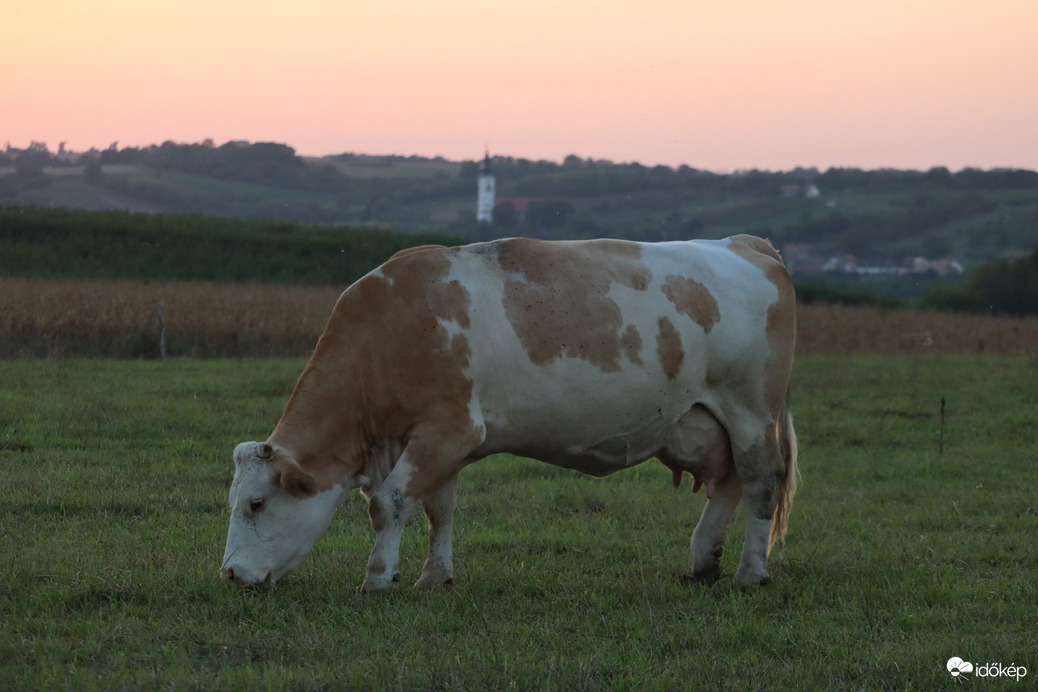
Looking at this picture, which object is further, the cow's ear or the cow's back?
the cow's back

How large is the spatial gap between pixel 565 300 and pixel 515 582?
1.65 meters

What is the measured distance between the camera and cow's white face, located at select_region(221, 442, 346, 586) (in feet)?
19.3

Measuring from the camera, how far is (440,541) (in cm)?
650

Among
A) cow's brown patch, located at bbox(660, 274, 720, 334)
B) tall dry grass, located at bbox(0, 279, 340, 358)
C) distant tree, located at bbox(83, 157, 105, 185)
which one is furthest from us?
distant tree, located at bbox(83, 157, 105, 185)

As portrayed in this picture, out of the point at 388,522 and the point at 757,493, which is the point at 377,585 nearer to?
the point at 388,522

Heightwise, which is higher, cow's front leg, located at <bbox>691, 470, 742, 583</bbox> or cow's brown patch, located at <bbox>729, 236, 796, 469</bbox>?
cow's brown patch, located at <bbox>729, 236, 796, 469</bbox>

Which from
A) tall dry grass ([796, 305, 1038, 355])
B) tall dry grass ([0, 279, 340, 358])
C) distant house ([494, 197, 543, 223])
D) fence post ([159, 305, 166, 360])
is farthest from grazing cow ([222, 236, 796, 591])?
distant house ([494, 197, 543, 223])

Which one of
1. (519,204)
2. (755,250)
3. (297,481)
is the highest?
(755,250)

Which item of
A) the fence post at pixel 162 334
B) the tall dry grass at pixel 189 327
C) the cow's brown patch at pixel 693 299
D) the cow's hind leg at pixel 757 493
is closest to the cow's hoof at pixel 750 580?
the cow's hind leg at pixel 757 493

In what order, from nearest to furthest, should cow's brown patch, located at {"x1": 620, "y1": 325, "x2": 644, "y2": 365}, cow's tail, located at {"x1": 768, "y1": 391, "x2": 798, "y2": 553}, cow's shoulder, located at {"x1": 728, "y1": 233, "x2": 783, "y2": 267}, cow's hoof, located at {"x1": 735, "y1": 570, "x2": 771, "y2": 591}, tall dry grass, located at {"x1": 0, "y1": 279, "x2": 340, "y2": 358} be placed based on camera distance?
cow's brown patch, located at {"x1": 620, "y1": 325, "x2": 644, "y2": 365} < cow's hoof, located at {"x1": 735, "y1": 570, "x2": 771, "y2": 591} < cow's tail, located at {"x1": 768, "y1": 391, "x2": 798, "y2": 553} < cow's shoulder, located at {"x1": 728, "y1": 233, "x2": 783, "y2": 267} < tall dry grass, located at {"x1": 0, "y1": 279, "x2": 340, "y2": 358}

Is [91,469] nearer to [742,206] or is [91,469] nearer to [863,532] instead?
[863,532]

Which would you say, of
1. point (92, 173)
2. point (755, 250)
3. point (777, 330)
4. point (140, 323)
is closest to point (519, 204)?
point (92, 173)

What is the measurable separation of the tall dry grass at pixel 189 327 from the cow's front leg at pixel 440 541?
1238cm

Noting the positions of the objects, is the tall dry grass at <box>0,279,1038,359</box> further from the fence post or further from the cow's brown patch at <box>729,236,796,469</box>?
the cow's brown patch at <box>729,236,796,469</box>
